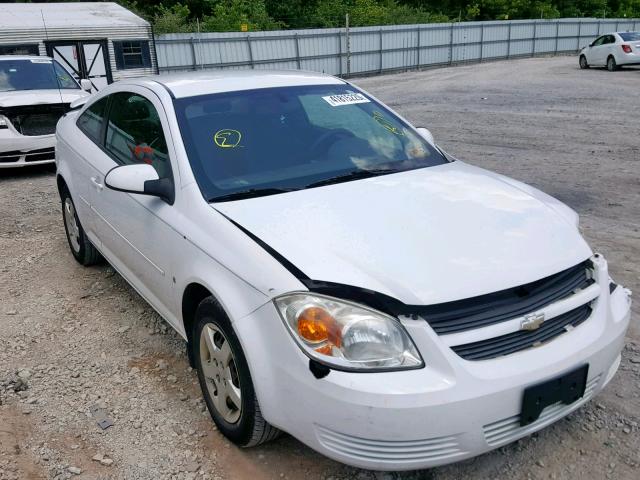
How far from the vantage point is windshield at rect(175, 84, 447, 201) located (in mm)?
3182

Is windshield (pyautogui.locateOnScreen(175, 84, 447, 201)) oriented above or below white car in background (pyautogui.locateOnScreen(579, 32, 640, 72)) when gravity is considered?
above

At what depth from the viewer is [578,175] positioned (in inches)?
292

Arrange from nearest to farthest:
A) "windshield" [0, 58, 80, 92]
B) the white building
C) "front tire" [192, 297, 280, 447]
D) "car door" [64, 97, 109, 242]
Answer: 1. "front tire" [192, 297, 280, 447]
2. "car door" [64, 97, 109, 242]
3. "windshield" [0, 58, 80, 92]
4. the white building

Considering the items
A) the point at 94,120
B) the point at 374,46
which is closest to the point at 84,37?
the point at 374,46

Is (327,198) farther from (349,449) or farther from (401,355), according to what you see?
(349,449)

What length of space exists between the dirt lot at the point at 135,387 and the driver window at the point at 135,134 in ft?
3.63

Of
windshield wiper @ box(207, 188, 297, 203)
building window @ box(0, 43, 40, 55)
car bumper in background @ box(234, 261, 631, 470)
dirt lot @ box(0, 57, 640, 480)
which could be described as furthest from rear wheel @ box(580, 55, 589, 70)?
car bumper in background @ box(234, 261, 631, 470)

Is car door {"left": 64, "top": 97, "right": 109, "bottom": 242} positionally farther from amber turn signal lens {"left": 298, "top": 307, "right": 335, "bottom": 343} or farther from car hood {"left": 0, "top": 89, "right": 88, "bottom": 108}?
car hood {"left": 0, "top": 89, "right": 88, "bottom": 108}

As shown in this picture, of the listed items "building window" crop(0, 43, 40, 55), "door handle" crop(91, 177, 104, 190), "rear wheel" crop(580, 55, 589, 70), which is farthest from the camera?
"rear wheel" crop(580, 55, 589, 70)

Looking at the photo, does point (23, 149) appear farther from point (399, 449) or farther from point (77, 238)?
point (399, 449)

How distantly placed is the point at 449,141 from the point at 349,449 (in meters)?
8.27

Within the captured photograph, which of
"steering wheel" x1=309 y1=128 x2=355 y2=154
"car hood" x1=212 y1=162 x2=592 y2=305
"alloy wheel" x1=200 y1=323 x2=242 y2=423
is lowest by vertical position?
"alloy wheel" x1=200 y1=323 x2=242 y2=423

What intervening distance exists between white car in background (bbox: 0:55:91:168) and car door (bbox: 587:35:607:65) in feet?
62.6

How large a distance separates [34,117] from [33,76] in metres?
1.38
